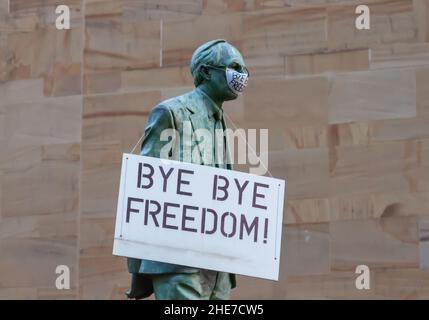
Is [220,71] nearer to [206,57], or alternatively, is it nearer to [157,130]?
[206,57]

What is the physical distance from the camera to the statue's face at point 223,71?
11953 millimetres

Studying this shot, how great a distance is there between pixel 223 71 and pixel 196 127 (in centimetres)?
43

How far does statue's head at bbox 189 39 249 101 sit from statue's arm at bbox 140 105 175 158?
18.2 inches

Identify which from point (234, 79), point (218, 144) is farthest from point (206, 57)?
point (218, 144)

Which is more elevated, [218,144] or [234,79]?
[234,79]

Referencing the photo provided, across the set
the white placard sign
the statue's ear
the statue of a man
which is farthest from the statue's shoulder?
the white placard sign

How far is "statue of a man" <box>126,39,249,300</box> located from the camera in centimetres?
1150

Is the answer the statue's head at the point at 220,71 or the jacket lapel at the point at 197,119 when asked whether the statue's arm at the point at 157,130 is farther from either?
the statue's head at the point at 220,71

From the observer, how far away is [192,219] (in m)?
11.6

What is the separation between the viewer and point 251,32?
17469 mm

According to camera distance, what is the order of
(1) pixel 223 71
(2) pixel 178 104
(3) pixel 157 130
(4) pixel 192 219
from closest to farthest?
(4) pixel 192 219 → (3) pixel 157 130 → (2) pixel 178 104 → (1) pixel 223 71

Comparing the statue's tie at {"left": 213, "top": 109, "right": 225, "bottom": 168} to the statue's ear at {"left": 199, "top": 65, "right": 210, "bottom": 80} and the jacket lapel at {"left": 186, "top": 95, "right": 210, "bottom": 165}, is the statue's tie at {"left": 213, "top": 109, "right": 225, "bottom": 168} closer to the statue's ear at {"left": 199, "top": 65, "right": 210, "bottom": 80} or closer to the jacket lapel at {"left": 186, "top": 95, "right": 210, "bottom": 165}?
the jacket lapel at {"left": 186, "top": 95, "right": 210, "bottom": 165}

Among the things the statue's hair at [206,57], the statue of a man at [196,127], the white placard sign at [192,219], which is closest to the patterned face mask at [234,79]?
the statue of a man at [196,127]

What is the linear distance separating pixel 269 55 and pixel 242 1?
0.65 metres
